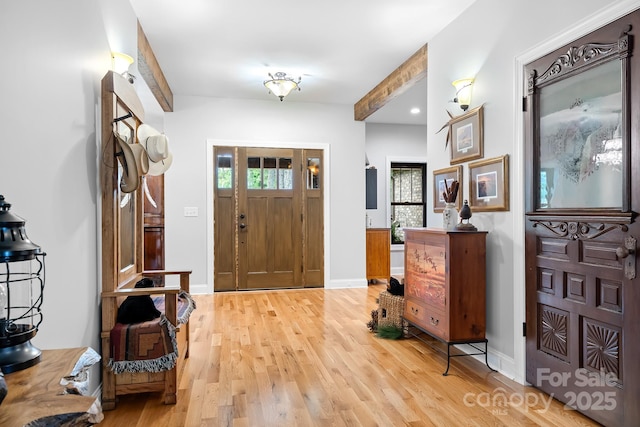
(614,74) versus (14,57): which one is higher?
(614,74)

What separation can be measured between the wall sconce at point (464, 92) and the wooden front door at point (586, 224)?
611 millimetres

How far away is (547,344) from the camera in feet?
8.03

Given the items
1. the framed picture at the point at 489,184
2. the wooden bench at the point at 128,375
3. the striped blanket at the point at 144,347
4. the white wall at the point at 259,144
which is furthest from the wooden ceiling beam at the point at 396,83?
the striped blanket at the point at 144,347

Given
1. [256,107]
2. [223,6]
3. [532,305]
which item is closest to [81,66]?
[223,6]

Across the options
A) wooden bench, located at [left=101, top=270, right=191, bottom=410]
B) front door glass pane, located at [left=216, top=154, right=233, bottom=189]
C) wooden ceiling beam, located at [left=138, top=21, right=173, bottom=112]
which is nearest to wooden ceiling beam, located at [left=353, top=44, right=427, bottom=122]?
front door glass pane, located at [left=216, top=154, right=233, bottom=189]

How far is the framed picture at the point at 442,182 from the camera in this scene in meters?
3.36

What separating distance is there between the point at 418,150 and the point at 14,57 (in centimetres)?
681

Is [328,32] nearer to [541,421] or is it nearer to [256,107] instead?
[256,107]

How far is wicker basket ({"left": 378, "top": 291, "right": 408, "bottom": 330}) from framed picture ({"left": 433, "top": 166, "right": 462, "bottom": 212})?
91 centimetres

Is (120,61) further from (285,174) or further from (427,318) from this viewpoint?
(285,174)

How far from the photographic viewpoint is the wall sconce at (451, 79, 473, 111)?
3.22 metres

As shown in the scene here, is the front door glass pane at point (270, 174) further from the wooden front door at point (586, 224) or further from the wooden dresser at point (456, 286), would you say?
the wooden front door at point (586, 224)

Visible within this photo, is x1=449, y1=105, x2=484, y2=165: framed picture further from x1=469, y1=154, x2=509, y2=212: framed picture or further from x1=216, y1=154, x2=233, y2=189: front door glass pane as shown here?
x1=216, y1=154, x2=233, y2=189: front door glass pane

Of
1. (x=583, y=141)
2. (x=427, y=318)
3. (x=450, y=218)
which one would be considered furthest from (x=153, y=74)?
(x=583, y=141)
